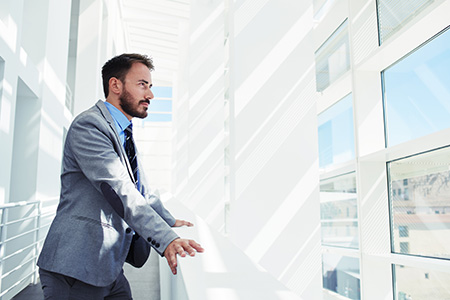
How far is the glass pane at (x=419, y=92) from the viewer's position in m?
4.32

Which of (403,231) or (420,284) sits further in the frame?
(403,231)

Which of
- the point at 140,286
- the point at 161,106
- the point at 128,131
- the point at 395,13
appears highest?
the point at 161,106

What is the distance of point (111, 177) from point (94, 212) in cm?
17

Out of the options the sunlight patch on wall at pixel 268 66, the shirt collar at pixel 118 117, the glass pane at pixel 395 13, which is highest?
the glass pane at pixel 395 13

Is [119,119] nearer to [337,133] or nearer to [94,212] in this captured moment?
[94,212]

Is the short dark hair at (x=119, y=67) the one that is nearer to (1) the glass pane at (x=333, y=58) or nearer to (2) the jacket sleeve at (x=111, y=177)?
(2) the jacket sleeve at (x=111, y=177)

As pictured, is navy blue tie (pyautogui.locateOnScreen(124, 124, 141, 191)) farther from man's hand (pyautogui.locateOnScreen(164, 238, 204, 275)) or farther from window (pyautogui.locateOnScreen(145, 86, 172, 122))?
window (pyautogui.locateOnScreen(145, 86, 172, 122))

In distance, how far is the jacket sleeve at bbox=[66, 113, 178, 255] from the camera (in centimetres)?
122

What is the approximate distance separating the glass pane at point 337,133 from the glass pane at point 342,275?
5.76 feet

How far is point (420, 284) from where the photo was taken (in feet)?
15.5

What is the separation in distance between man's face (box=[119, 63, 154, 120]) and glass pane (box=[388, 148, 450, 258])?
3.88 metres

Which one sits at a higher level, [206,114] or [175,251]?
[206,114]

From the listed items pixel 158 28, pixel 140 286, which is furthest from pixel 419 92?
pixel 158 28

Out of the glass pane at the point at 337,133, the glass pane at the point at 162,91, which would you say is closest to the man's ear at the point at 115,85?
the glass pane at the point at 337,133
